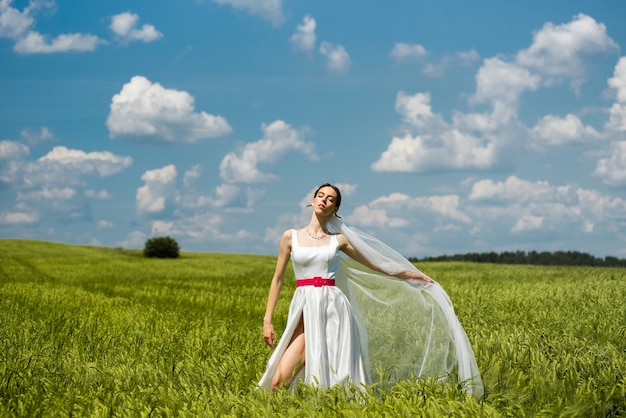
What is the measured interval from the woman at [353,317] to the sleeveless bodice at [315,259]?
0.01 m

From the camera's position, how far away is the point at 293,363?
6.77m

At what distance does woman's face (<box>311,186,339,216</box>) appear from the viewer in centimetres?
678

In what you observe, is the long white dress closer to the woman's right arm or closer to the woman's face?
the woman's right arm

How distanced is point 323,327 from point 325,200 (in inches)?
51.8

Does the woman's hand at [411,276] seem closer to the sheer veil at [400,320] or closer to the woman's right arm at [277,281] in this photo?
the sheer veil at [400,320]

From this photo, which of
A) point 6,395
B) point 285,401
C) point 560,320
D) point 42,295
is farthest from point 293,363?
point 42,295

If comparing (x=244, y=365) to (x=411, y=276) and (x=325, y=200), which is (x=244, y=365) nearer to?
(x=411, y=276)

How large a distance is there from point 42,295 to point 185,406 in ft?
44.3

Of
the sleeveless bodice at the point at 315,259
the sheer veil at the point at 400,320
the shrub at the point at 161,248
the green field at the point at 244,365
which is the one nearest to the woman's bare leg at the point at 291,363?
the green field at the point at 244,365

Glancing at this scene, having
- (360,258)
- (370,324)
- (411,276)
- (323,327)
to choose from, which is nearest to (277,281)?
(323,327)

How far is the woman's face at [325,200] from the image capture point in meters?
6.78

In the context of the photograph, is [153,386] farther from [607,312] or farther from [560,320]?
[607,312]

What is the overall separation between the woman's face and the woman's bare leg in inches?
46.8

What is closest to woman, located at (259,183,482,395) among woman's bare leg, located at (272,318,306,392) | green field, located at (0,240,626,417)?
woman's bare leg, located at (272,318,306,392)
